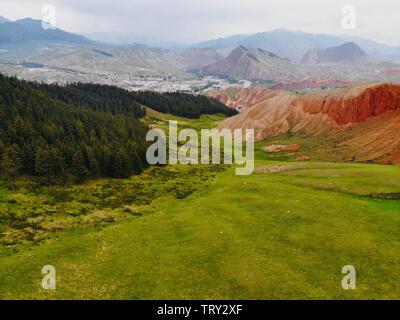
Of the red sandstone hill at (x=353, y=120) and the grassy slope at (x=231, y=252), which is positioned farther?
the red sandstone hill at (x=353, y=120)
